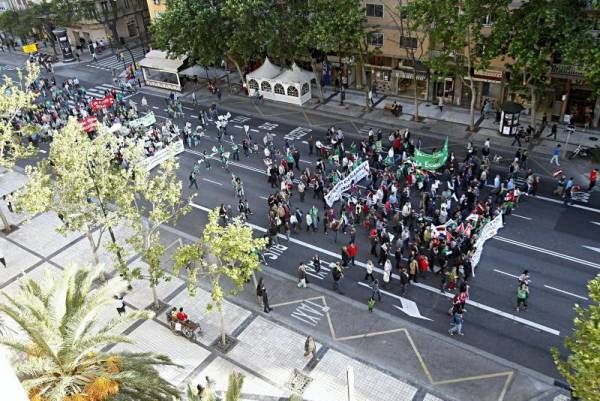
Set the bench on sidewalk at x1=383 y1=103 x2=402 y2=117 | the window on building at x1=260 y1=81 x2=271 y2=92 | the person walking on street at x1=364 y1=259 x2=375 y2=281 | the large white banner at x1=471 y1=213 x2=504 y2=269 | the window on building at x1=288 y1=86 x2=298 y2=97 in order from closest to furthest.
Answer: the person walking on street at x1=364 y1=259 x2=375 y2=281, the large white banner at x1=471 y1=213 x2=504 y2=269, the bench on sidewalk at x1=383 y1=103 x2=402 y2=117, the window on building at x1=288 y1=86 x2=298 y2=97, the window on building at x1=260 y1=81 x2=271 y2=92

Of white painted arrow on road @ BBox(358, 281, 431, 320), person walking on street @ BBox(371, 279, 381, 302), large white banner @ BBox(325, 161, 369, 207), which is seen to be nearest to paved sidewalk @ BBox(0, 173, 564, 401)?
white painted arrow on road @ BBox(358, 281, 431, 320)

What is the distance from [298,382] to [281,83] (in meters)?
30.3

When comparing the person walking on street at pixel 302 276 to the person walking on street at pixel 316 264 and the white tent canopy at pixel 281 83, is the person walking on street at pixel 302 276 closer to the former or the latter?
the person walking on street at pixel 316 264

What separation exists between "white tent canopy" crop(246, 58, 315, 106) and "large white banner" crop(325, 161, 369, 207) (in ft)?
49.5

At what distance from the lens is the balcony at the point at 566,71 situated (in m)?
34.8

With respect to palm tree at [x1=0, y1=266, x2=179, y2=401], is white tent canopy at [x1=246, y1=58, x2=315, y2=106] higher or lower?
lower

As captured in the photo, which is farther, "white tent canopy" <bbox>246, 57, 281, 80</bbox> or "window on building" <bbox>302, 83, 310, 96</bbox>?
"white tent canopy" <bbox>246, 57, 281, 80</bbox>

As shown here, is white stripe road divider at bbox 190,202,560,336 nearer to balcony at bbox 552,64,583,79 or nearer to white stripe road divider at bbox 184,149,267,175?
white stripe road divider at bbox 184,149,267,175

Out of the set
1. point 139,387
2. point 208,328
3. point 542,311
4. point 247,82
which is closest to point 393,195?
point 542,311

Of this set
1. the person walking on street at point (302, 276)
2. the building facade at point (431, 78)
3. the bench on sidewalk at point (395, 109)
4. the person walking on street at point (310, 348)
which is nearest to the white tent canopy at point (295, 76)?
the building facade at point (431, 78)

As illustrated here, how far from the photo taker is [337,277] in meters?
24.2

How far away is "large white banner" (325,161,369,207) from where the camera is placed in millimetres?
30156

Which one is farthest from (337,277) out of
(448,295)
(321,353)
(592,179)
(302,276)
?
(592,179)

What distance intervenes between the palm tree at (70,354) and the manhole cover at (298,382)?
19.1 feet
